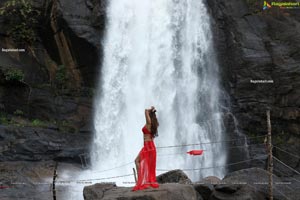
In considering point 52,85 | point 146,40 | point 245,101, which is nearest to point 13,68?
point 52,85

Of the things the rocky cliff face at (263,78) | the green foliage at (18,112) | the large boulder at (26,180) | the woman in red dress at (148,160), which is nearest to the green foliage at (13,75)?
the green foliage at (18,112)

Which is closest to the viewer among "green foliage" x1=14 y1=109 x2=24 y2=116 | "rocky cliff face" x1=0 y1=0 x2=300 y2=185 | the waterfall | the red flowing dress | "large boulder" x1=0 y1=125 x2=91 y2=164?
the red flowing dress

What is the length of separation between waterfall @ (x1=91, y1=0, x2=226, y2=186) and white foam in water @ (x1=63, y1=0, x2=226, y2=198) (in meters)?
0.04

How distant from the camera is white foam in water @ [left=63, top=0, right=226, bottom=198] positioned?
17.6m

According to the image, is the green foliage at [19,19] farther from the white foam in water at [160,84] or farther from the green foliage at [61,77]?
the white foam in water at [160,84]

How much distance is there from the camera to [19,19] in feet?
64.0

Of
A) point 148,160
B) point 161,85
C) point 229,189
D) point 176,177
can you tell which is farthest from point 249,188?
point 161,85

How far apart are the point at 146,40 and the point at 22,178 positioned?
8.41m

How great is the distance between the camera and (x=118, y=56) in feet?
62.5

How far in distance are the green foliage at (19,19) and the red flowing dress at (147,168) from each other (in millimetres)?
12944

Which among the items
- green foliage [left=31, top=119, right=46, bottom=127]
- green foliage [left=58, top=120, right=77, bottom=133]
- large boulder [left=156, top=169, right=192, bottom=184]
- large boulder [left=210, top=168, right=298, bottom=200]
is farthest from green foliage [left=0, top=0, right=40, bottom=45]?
large boulder [left=210, top=168, right=298, bottom=200]

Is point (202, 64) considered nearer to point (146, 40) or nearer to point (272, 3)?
point (146, 40)

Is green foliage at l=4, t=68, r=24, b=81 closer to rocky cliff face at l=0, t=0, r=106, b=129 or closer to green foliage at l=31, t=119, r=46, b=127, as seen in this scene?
rocky cliff face at l=0, t=0, r=106, b=129

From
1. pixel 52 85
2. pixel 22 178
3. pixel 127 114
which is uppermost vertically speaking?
pixel 52 85
